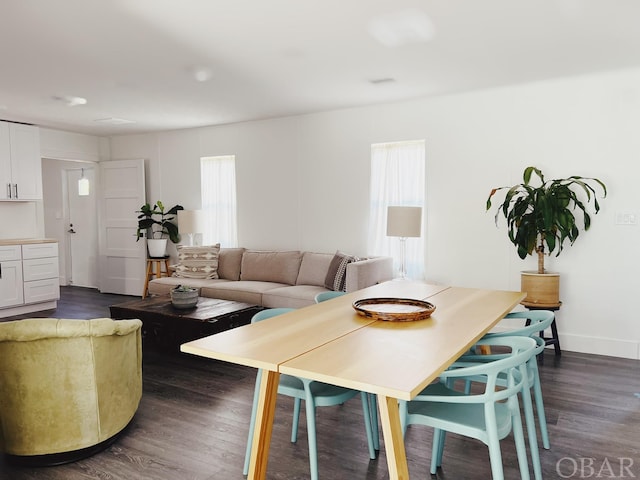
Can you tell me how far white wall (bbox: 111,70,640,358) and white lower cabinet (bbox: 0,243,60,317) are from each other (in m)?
2.62

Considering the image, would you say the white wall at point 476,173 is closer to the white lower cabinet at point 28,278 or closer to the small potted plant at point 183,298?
the small potted plant at point 183,298

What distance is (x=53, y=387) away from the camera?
2445 millimetres

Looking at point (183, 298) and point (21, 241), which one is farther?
point (21, 241)

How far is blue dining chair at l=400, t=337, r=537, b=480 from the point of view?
178 centimetres

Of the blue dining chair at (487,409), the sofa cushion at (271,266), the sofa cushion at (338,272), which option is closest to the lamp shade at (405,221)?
the sofa cushion at (338,272)

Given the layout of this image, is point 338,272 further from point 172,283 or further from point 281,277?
point 172,283

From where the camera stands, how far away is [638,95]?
4.15 m

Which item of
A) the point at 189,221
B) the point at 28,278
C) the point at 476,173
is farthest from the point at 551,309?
the point at 28,278

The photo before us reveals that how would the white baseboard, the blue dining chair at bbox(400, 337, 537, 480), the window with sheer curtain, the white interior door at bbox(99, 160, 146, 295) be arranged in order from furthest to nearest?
1. the white interior door at bbox(99, 160, 146, 295)
2. the window with sheer curtain
3. the white baseboard
4. the blue dining chair at bbox(400, 337, 537, 480)

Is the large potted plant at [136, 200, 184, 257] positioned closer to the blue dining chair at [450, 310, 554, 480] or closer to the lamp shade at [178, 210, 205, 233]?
the lamp shade at [178, 210, 205, 233]

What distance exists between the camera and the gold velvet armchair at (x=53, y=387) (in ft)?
7.89

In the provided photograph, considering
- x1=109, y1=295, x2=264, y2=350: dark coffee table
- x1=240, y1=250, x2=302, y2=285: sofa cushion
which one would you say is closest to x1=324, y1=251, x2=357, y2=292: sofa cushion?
x1=240, y1=250, x2=302, y2=285: sofa cushion

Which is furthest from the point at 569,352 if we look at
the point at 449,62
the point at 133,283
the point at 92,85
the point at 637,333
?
the point at 133,283

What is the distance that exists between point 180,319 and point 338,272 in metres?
1.72
